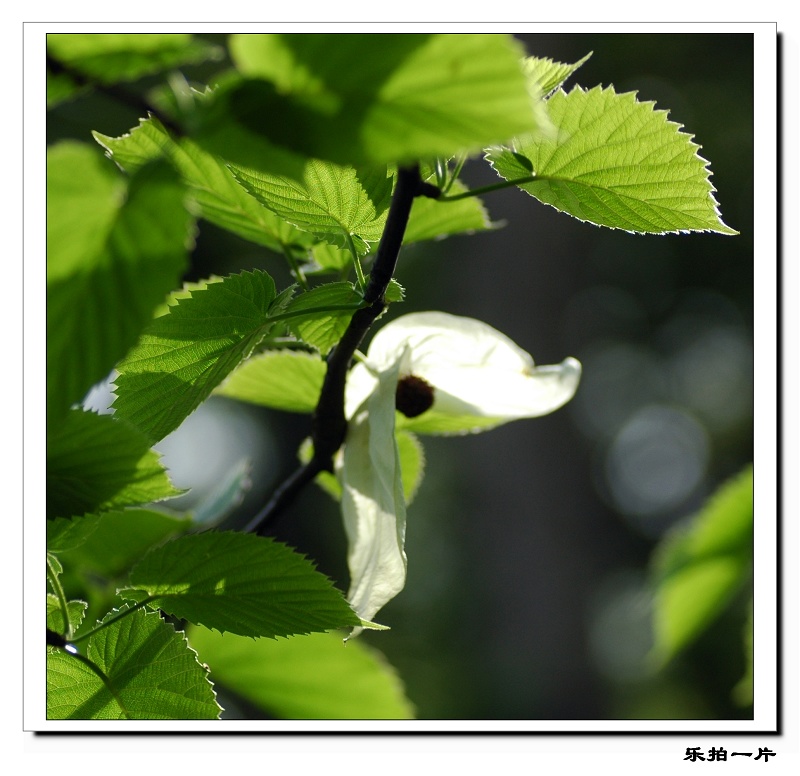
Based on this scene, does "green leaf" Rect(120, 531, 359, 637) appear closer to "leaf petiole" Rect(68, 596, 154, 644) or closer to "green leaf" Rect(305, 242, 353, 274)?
"leaf petiole" Rect(68, 596, 154, 644)

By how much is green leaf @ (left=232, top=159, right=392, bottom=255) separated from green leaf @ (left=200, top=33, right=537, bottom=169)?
17 centimetres

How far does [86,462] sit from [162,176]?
0.69ft

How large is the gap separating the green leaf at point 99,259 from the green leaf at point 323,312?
0.16 meters

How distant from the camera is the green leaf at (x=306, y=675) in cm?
67

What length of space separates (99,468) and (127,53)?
0.22m

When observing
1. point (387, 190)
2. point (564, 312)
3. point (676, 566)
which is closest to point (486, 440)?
point (564, 312)

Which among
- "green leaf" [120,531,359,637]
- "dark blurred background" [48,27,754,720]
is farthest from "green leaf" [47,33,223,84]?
"dark blurred background" [48,27,754,720]

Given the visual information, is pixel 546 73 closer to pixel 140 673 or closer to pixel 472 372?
pixel 472 372

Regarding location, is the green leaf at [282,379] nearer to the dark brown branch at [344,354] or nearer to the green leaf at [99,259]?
the dark brown branch at [344,354]

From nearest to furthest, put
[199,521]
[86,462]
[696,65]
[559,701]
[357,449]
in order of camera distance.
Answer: [86,462] → [357,449] → [199,521] → [559,701] → [696,65]

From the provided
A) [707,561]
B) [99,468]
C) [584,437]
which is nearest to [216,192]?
[99,468]

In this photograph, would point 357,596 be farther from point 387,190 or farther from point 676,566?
point 676,566

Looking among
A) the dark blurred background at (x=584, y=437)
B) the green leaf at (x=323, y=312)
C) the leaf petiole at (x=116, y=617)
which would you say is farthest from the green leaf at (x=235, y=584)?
the dark blurred background at (x=584, y=437)

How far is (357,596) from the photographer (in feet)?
1.68
